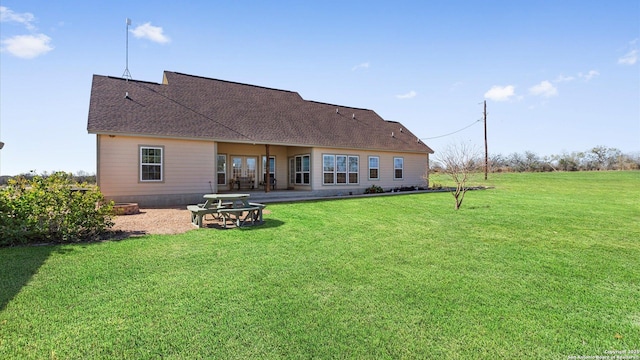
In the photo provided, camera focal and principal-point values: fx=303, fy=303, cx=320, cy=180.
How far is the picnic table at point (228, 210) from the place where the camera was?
803 centimetres

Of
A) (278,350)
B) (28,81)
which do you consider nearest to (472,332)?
(278,350)

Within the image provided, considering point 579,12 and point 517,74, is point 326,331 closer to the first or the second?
point 579,12

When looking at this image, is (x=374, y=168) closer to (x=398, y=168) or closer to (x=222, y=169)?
(x=398, y=168)

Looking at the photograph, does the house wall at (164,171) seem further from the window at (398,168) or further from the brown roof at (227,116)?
the window at (398,168)

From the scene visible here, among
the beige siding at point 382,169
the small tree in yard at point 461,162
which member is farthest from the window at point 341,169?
the small tree in yard at point 461,162

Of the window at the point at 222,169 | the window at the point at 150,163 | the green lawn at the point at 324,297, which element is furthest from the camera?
the window at the point at 222,169

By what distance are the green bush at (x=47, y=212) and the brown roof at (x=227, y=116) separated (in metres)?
5.20

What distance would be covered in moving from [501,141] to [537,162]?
36.5ft

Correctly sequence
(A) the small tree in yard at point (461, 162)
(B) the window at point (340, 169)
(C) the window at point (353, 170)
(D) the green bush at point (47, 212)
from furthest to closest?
(C) the window at point (353, 170)
(B) the window at point (340, 169)
(A) the small tree in yard at point (461, 162)
(D) the green bush at point (47, 212)

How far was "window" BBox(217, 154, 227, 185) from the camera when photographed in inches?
649

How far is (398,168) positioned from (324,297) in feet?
57.7

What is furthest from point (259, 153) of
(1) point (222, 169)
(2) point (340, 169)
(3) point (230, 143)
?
(2) point (340, 169)

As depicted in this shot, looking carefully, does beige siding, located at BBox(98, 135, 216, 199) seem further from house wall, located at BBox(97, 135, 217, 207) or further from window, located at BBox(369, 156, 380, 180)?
window, located at BBox(369, 156, 380, 180)

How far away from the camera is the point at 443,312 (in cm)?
341
